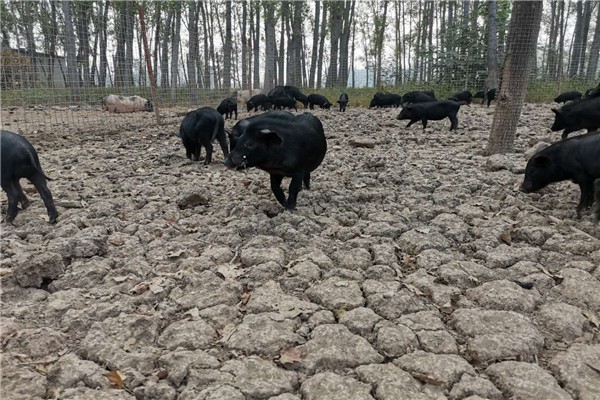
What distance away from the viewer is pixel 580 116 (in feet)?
24.3

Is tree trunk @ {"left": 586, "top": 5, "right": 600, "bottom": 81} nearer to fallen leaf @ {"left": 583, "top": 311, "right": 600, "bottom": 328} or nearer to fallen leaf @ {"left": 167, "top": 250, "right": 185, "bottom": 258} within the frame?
fallen leaf @ {"left": 583, "top": 311, "right": 600, "bottom": 328}

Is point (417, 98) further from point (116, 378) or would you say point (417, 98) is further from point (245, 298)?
point (116, 378)

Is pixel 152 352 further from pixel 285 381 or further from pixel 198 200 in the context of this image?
pixel 198 200

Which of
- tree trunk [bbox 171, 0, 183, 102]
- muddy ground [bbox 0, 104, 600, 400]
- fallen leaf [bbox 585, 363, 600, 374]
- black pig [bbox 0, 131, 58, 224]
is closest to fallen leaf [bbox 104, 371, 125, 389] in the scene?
muddy ground [bbox 0, 104, 600, 400]

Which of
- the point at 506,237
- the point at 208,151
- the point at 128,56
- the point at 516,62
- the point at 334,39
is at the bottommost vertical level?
the point at 506,237

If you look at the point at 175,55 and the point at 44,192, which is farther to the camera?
the point at 175,55

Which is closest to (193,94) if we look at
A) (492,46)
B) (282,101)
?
(282,101)

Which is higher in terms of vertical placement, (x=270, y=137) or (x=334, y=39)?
(x=334, y=39)

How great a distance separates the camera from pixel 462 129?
A: 10.2m

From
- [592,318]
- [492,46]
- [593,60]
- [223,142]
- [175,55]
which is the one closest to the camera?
[592,318]

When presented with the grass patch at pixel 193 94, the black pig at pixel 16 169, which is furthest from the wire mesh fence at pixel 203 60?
the black pig at pixel 16 169

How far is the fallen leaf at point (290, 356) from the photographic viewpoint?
2.33 meters

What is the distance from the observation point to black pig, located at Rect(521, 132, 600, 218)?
4285mm

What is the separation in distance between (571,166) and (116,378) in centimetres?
447
